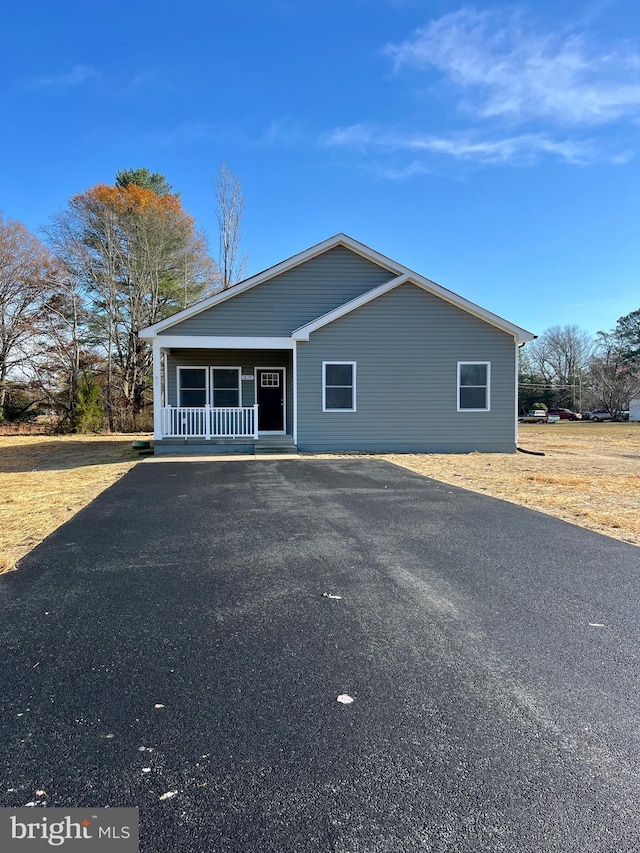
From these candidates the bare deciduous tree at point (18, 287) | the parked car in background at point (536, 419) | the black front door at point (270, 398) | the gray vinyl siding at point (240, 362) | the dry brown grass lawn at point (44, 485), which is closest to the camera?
the dry brown grass lawn at point (44, 485)

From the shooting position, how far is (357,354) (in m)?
13.9

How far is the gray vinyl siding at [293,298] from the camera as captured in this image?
45.4 feet

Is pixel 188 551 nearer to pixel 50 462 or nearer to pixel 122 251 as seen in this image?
pixel 50 462

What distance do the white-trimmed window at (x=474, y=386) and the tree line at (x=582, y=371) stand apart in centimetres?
4558

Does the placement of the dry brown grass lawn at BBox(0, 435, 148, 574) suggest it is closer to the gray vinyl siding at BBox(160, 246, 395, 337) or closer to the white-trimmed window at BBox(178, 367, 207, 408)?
the white-trimmed window at BBox(178, 367, 207, 408)

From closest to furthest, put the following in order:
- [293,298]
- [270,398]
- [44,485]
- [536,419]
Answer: [44,485] → [293,298] → [270,398] → [536,419]

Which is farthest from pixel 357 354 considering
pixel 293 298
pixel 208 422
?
pixel 208 422

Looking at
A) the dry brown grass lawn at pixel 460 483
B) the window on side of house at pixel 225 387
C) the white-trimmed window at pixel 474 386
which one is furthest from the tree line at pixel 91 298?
the white-trimmed window at pixel 474 386

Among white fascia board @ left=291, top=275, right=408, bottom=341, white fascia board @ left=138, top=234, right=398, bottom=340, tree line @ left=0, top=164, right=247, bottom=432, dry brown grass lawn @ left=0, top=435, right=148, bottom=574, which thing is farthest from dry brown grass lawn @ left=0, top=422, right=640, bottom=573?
tree line @ left=0, top=164, right=247, bottom=432

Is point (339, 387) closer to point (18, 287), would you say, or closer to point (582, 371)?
point (18, 287)

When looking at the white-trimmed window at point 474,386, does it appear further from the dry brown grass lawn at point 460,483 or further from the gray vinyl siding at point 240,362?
the gray vinyl siding at point 240,362

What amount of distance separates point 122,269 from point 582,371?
185ft

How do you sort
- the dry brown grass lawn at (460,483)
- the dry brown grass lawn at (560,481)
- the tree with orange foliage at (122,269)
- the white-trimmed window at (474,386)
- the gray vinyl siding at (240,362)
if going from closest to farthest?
1. the dry brown grass lawn at (460,483)
2. the dry brown grass lawn at (560,481)
3. the white-trimmed window at (474,386)
4. the gray vinyl siding at (240,362)
5. the tree with orange foliage at (122,269)

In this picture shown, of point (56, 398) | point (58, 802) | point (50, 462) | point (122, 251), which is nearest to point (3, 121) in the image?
point (122, 251)
